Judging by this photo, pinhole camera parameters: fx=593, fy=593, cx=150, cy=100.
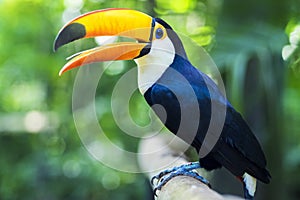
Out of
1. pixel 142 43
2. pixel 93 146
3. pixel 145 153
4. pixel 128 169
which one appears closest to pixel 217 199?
pixel 142 43

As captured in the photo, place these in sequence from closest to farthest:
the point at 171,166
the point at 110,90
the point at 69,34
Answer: the point at 69,34
the point at 171,166
the point at 110,90

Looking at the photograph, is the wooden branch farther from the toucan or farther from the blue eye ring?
the blue eye ring

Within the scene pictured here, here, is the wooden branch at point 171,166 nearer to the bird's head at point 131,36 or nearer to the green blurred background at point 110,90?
the bird's head at point 131,36

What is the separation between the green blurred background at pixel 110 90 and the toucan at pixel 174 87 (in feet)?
2.33

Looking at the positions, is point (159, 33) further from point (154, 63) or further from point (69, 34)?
point (69, 34)

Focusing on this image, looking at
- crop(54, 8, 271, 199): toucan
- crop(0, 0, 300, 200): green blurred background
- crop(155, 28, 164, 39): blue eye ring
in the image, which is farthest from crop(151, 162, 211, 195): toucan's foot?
crop(0, 0, 300, 200): green blurred background

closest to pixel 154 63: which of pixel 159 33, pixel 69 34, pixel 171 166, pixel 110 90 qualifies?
pixel 159 33

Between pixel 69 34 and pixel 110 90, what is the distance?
1855 millimetres

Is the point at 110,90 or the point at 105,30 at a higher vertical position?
the point at 105,30

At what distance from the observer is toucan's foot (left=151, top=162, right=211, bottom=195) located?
4.83 feet

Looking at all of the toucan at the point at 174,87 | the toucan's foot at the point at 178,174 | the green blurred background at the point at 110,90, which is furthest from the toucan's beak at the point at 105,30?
the green blurred background at the point at 110,90

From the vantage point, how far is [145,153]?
204cm

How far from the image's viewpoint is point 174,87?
57.9 inches

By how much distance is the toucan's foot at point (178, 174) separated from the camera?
1474mm
